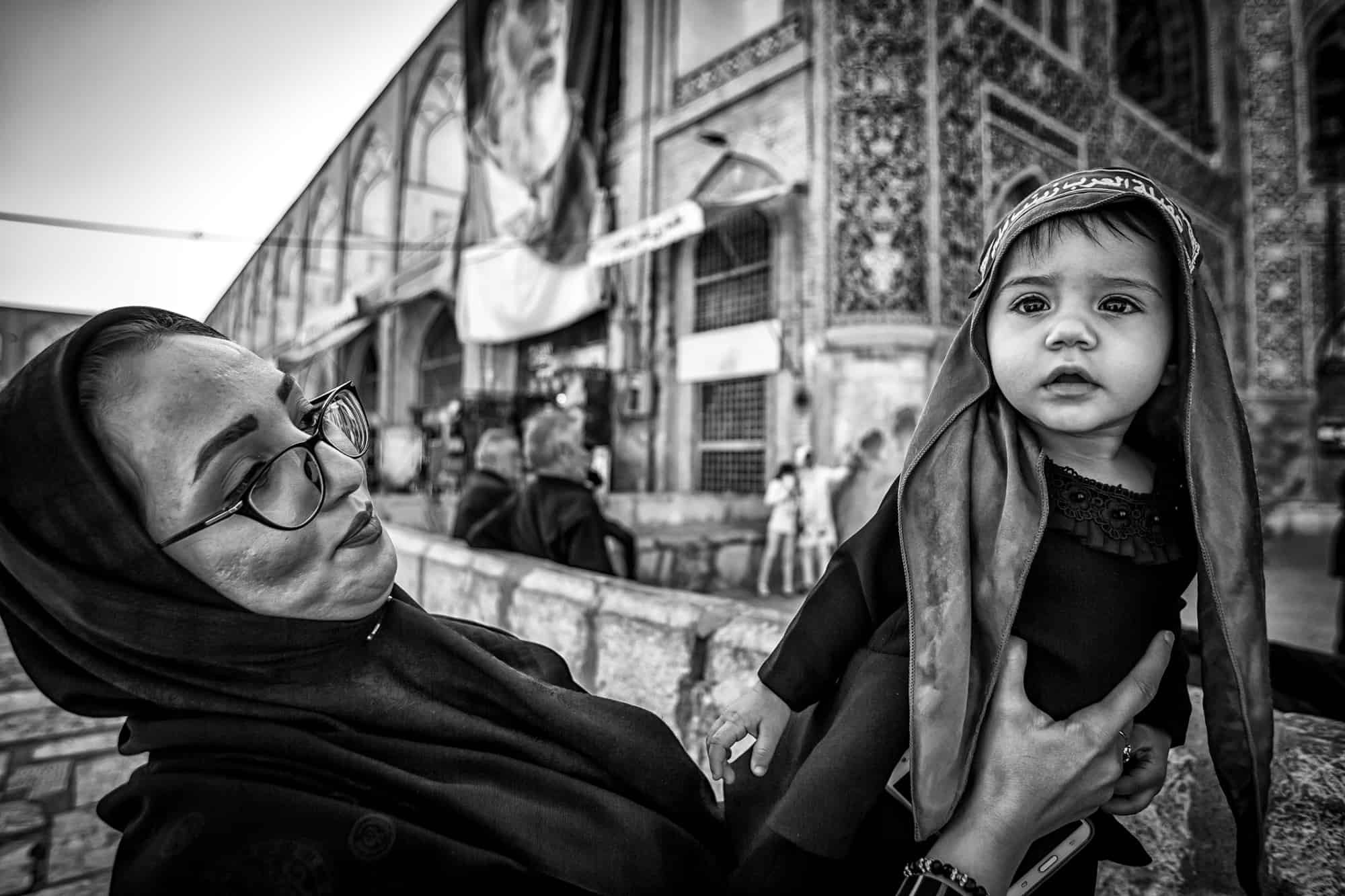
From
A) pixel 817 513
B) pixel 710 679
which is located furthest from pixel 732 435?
pixel 710 679

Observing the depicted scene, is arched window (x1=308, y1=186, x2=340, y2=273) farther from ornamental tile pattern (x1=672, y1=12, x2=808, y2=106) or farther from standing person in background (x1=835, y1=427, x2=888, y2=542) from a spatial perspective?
standing person in background (x1=835, y1=427, x2=888, y2=542)

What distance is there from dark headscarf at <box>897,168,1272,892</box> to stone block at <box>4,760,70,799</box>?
267 centimetres

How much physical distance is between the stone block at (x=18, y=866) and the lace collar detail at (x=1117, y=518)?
8.10 feet

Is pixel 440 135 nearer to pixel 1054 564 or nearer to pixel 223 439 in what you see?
pixel 223 439

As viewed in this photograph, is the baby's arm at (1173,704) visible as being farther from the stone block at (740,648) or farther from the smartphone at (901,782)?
the stone block at (740,648)

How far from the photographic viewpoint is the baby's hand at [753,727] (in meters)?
0.92

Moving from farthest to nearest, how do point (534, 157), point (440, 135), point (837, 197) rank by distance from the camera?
point (440, 135) → point (534, 157) → point (837, 197)

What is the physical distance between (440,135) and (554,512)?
16185 millimetres

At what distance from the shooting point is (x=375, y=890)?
0.69 m

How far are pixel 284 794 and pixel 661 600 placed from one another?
1.33m

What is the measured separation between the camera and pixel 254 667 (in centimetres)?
75

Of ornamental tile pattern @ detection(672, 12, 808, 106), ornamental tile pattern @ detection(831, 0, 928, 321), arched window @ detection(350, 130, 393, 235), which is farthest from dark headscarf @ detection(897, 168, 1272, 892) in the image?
arched window @ detection(350, 130, 393, 235)

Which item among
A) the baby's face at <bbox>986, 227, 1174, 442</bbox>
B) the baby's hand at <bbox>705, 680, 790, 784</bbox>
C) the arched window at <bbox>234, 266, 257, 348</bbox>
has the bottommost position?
the baby's hand at <bbox>705, 680, 790, 784</bbox>

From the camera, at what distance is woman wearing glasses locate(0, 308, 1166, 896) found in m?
0.66
